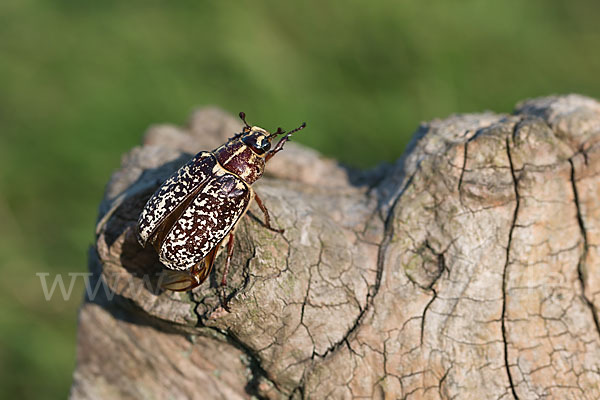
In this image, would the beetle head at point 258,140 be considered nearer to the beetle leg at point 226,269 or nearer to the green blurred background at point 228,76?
the beetle leg at point 226,269

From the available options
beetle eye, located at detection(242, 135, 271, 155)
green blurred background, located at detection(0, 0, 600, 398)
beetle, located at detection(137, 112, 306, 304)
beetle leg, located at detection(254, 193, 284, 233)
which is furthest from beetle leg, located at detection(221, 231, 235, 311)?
green blurred background, located at detection(0, 0, 600, 398)

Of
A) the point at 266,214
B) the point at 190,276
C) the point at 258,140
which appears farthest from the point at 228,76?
the point at 190,276

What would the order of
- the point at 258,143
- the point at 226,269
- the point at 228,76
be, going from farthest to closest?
1. the point at 228,76
2. the point at 258,143
3. the point at 226,269

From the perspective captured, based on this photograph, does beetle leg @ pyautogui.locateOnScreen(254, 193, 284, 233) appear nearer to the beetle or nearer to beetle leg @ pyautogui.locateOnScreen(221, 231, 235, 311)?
the beetle

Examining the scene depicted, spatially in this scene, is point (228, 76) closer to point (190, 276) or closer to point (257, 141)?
point (257, 141)

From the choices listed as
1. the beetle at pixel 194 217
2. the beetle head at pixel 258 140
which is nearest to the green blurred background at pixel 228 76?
the beetle head at pixel 258 140

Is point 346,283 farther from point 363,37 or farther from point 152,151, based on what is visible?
point 363,37
